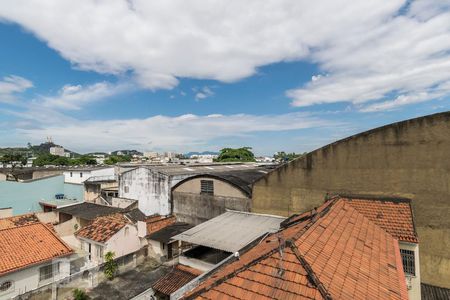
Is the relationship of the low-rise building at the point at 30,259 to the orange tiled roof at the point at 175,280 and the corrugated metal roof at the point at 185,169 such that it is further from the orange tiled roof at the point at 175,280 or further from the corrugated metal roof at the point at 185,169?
the corrugated metal roof at the point at 185,169

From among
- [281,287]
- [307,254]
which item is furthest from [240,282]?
[307,254]

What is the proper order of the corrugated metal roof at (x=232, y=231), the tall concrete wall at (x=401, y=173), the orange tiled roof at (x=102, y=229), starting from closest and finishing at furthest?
the tall concrete wall at (x=401, y=173)
the corrugated metal roof at (x=232, y=231)
the orange tiled roof at (x=102, y=229)

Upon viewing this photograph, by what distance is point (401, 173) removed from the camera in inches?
582

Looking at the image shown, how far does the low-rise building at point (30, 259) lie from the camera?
1641 centimetres

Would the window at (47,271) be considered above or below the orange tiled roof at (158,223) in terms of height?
below

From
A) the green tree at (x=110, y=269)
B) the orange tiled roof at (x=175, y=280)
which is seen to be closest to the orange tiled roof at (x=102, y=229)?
the green tree at (x=110, y=269)

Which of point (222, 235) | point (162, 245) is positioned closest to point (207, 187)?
point (162, 245)

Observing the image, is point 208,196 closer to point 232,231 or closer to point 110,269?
point 232,231

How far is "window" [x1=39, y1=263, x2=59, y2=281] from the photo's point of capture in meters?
17.9

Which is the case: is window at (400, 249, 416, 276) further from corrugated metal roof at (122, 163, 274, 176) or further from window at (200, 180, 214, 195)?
corrugated metal roof at (122, 163, 274, 176)

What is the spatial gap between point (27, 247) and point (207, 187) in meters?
14.4

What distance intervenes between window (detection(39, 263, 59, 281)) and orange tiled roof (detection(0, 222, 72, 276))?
2.58ft

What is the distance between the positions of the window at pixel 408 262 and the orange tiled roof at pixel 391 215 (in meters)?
0.74

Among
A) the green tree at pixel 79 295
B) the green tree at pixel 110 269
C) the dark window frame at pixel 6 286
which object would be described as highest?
the dark window frame at pixel 6 286
